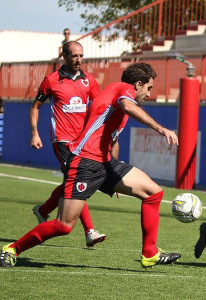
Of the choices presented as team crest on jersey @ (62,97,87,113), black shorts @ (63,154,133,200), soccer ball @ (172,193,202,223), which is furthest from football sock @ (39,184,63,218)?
black shorts @ (63,154,133,200)

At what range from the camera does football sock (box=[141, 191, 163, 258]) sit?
8.72 m

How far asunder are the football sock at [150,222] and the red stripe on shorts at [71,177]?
707 mm

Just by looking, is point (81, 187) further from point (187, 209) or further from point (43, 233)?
point (187, 209)

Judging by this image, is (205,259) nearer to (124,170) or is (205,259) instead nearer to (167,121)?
(124,170)

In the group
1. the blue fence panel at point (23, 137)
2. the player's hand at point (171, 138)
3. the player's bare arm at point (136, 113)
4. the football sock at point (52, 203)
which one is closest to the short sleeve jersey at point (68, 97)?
the football sock at point (52, 203)

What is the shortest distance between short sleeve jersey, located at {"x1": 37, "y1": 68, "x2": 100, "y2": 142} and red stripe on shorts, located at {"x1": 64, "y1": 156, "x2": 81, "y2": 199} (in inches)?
82.8

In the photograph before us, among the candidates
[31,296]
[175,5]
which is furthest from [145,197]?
[175,5]

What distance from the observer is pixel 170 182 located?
2292 cm

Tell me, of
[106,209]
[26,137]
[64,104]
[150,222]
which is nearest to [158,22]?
[26,137]

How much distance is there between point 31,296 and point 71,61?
3.79 meters

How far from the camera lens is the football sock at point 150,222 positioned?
872cm

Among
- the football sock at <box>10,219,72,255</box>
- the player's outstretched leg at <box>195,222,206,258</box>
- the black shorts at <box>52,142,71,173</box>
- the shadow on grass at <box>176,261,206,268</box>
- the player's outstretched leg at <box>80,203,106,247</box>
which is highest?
the black shorts at <box>52,142,71,173</box>

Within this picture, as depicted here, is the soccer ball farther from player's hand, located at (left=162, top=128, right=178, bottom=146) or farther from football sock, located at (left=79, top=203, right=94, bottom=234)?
player's hand, located at (left=162, top=128, right=178, bottom=146)

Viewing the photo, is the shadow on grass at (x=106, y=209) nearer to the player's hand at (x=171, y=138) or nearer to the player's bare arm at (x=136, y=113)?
the player's bare arm at (x=136, y=113)
